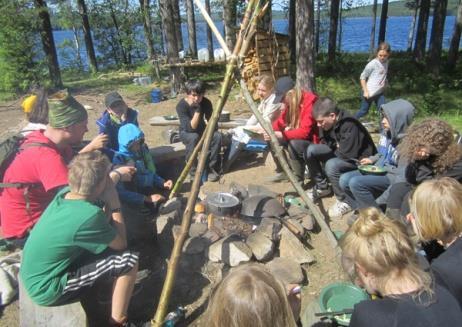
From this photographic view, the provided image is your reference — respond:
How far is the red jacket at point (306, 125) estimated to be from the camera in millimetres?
4865

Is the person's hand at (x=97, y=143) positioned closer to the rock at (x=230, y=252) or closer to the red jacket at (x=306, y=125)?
the rock at (x=230, y=252)

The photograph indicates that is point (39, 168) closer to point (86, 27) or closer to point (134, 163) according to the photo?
point (134, 163)

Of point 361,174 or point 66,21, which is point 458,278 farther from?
point 66,21

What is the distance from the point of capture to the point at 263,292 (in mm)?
1570

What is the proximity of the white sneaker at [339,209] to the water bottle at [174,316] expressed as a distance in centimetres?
217

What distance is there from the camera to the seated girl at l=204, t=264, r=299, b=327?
1552 mm

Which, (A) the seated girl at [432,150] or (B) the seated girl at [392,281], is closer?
(B) the seated girl at [392,281]

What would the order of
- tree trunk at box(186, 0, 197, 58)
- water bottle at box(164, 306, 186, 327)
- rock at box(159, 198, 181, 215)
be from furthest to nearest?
tree trunk at box(186, 0, 197, 58) < rock at box(159, 198, 181, 215) < water bottle at box(164, 306, 186, 327)

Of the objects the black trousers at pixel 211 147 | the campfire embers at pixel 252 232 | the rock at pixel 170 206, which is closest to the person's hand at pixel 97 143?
the rock at pixel 170 206

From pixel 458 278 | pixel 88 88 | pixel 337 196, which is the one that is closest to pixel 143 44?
pixel 88 88

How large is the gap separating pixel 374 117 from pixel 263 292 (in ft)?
25.5

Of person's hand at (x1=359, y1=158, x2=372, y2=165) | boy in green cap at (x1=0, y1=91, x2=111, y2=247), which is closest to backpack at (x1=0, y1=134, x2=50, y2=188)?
boy in green cap at (x1=0, y1=91, x2=111, y2=247)

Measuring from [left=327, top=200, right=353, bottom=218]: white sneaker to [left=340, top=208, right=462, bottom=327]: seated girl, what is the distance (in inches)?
93.1

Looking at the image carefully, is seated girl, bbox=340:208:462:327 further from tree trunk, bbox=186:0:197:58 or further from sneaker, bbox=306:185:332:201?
tree trunk, bbox=186:0:197:58
